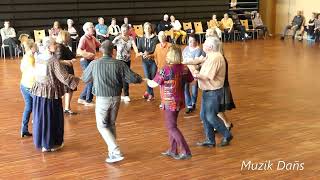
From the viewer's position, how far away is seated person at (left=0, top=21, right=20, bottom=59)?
1404 cm

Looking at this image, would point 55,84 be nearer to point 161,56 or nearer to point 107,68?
point 107,68

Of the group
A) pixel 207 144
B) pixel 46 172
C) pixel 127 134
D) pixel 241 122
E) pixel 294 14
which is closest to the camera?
pixel 46 172

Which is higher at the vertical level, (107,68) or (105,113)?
(107,68)

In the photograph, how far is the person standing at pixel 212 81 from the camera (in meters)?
5.43

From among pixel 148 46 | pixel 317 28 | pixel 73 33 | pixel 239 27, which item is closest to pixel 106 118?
pixel 148 46

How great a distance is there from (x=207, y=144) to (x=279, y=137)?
1045 mm

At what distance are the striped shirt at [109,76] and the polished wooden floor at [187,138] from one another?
0.84 metres

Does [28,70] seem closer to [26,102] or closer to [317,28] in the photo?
[26,102]

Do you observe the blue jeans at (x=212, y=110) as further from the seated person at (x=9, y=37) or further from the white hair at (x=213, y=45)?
the seated person at (x=9, y=37)

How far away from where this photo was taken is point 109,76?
200 inches

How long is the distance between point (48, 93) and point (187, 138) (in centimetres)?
191

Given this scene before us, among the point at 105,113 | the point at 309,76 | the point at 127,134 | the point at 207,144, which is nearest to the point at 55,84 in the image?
the point at 105,113

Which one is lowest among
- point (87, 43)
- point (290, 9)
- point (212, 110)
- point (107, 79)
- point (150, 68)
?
point (212, 110)

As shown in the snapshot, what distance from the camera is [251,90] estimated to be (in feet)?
30.7
